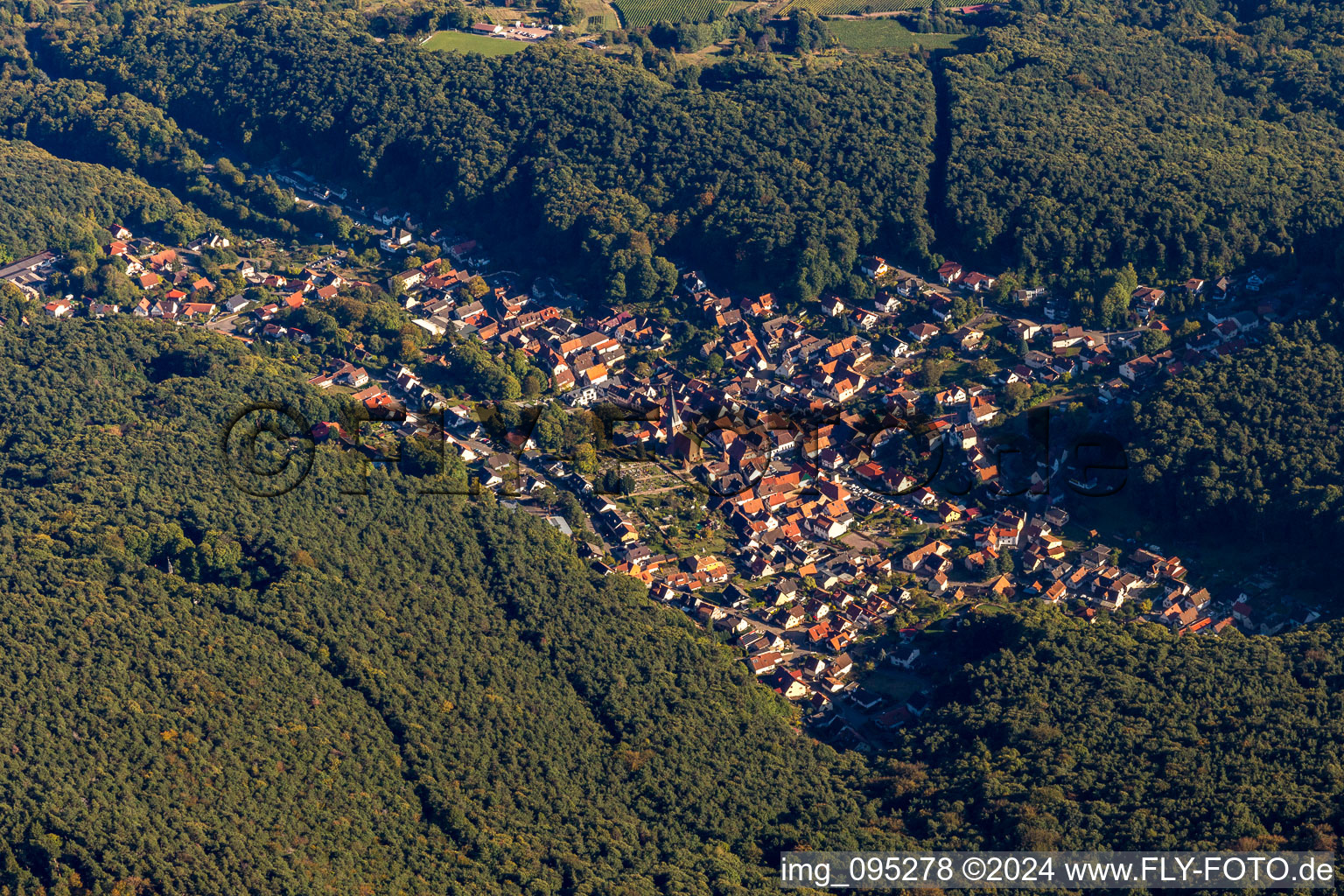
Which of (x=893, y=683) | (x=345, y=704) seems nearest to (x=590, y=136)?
(x=893, y=683)

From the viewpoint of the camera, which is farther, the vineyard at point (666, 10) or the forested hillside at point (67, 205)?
the vineyard at point (666, 10)

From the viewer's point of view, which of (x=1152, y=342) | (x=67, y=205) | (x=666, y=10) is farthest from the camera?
(x=666, y=10)

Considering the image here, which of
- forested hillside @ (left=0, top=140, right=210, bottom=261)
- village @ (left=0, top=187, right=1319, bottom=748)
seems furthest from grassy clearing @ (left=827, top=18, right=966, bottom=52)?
forested hillside @ (left=0, top=140, right=210, bottom=261)

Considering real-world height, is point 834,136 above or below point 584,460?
above

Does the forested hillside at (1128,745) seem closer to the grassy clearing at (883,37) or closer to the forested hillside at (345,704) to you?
the forested hillside at (345,704)

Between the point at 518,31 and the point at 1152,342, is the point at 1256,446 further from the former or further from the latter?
the point at 518,31

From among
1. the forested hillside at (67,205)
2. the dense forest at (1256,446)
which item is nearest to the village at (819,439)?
the forested hillside at (67,205)
